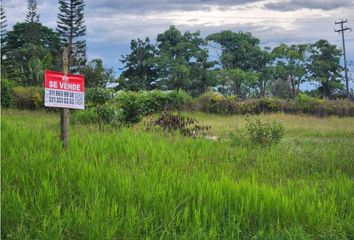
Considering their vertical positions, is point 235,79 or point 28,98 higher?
point 235,79

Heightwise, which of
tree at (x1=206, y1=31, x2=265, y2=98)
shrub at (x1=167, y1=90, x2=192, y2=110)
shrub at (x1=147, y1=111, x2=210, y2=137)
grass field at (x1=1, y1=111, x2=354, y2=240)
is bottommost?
grass field at (x1=1, y1=111, x2=354, y2=240)

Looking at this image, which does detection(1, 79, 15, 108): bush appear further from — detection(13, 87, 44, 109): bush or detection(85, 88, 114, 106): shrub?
detection(85, 88, 114, 106): shrub

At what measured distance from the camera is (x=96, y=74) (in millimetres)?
35375

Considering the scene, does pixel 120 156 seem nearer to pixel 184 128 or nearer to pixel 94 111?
pixel 184 128

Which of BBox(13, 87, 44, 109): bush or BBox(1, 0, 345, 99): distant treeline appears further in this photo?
BBox(1, 0, 345, 99): distant treeline

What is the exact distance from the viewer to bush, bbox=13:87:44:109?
905 inches

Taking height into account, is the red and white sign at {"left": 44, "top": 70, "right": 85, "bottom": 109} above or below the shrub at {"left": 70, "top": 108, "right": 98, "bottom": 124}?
above

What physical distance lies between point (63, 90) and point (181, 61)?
123 ft

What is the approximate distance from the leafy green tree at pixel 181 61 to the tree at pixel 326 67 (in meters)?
10.2

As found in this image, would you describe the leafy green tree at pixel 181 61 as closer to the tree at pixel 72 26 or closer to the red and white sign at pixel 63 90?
the tree at pixel 72 26

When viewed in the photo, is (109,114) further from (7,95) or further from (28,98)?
(28,98)

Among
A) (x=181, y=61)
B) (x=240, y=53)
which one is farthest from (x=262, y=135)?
(x=240, y=53)

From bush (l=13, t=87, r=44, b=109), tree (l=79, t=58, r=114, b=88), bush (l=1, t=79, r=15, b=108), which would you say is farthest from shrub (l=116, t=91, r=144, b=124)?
tree (l=79, t=58, r=114, b=88)

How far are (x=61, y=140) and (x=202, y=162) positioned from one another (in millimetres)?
2121
